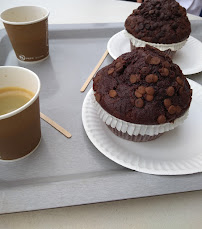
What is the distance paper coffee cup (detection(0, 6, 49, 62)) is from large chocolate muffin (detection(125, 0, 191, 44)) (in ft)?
1.49

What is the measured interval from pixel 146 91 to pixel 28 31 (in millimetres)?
662

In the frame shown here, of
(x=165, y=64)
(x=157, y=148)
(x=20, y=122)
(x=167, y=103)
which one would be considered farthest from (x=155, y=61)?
(x=20, y=122)

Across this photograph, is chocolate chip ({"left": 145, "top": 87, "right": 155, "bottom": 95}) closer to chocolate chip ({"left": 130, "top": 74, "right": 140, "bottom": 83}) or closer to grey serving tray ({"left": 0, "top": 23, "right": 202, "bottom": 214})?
chocolate chip ({"left": 130, "top": 74, "right": 140, "bottom": 83})

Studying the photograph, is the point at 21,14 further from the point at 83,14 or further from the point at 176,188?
the point at 176,188

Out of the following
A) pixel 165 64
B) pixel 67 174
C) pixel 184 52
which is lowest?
pixel 67 174

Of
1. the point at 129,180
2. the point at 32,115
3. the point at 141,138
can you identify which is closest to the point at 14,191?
the point at 32,115

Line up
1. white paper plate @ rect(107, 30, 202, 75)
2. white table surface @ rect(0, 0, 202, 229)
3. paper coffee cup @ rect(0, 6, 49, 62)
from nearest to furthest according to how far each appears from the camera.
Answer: white table surface @ rect(0, 0, 202, 229)
paper coffee cup @ rect(0, 6, 49, 62)
white paper plate @ rect(107, 30, 202, 75)

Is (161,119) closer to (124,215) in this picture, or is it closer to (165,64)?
(165,64)

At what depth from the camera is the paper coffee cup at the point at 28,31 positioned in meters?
1.09

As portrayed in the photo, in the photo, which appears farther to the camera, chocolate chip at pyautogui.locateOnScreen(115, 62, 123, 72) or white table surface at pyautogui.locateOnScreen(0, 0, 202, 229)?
chocolate chip at pyautogui.locateOnScreen(115, 62, 123, 72)

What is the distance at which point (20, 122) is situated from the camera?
69cm

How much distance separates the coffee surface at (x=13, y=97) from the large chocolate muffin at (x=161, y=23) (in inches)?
26.4

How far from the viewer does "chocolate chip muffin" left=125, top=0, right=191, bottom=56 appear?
1.17 m

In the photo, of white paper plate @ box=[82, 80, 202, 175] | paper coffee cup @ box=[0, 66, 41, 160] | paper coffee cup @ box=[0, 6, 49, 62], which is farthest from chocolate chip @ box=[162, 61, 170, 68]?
paper coffee cup @ box=[0, 6, 49, 62]
